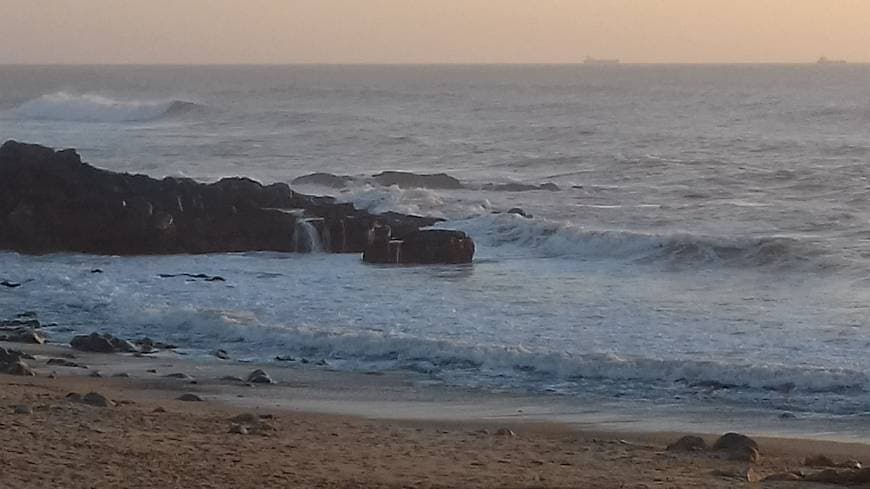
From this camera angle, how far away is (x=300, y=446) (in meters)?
10.2

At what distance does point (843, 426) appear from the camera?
40.9ft

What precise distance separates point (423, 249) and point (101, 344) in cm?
902

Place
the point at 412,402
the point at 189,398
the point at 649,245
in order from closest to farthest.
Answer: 1. the point at 189,398
2. the point at 412,402
3. the point at 649,245

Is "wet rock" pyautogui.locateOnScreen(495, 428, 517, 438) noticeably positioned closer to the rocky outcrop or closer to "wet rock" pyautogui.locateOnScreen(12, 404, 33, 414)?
"wet rock" pyautogui.locateOnScreen(12, 404, 33, 414)

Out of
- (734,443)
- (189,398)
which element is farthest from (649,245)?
(734,443)

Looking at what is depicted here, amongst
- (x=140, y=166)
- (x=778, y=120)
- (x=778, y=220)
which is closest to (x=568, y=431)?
(x=778, y=220)

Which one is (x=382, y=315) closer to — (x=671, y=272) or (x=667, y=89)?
(x=671, y=272)

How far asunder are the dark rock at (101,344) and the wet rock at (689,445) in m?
7.35

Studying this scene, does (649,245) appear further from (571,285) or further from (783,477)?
(783,477)

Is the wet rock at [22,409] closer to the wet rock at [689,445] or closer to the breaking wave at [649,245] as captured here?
the wet rock at [689,445]

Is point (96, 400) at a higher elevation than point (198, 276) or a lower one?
lower

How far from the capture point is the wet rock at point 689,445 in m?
10.8

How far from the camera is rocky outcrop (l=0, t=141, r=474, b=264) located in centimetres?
2534

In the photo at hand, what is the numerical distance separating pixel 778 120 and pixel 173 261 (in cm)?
4935
